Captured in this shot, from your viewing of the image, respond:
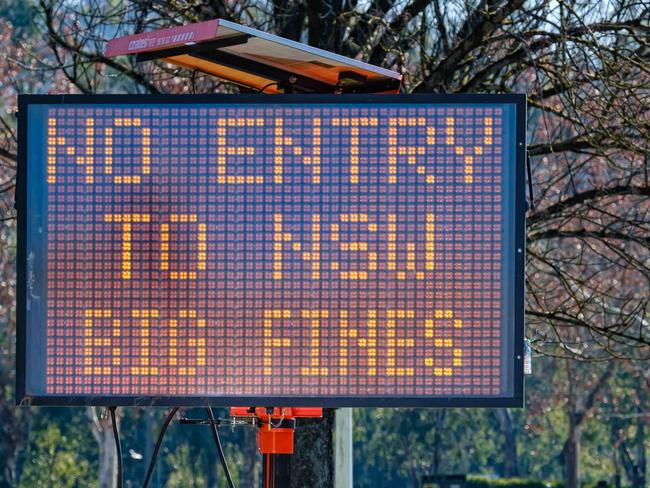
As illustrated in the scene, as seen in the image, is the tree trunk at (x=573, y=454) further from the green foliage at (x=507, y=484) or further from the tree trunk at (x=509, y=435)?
the tree trunk at (x=509, y=435)

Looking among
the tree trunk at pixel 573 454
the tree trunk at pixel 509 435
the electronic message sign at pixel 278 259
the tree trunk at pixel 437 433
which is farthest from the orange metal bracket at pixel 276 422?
the tree trunk at pixel 509 435

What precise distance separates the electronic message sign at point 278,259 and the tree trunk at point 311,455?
16.9ft

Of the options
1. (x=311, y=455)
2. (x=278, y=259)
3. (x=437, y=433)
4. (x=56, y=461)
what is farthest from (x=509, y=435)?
(x=278, y=259)

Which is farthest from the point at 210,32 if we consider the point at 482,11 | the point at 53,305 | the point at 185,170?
the point at 482,11

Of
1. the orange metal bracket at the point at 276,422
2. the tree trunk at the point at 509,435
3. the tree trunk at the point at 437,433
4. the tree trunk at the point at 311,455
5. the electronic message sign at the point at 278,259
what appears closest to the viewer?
the electronic message sign at the point at 278,259

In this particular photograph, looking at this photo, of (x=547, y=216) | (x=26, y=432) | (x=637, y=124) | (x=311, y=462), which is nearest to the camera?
(x=637, y=124)

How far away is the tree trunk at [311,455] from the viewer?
440 inches

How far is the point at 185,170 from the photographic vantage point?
20.2ft

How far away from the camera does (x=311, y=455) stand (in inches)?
441

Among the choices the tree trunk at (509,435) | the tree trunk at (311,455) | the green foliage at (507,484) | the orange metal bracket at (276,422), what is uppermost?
the orange metal bracket at (276,422)

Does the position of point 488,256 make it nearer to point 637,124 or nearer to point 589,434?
point 637,124

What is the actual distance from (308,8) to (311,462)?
361 cm

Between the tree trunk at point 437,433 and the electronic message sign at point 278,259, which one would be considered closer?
the electronic message sign at point 278,259

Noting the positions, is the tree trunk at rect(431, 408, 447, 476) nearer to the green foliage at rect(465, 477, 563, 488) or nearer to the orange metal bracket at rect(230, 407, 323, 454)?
the green foliage at rect(465, 477, 563, 488)
